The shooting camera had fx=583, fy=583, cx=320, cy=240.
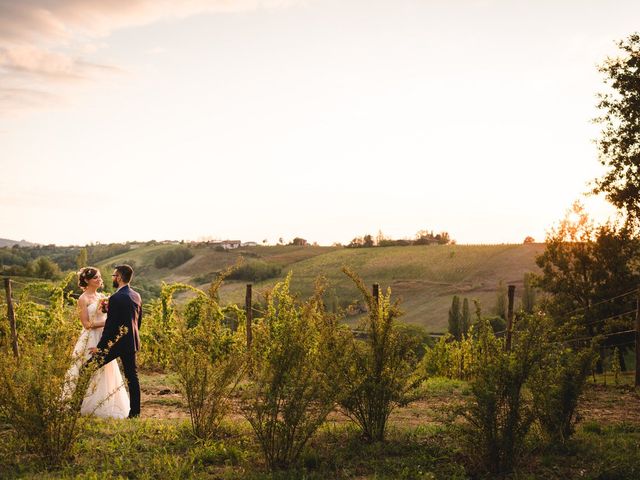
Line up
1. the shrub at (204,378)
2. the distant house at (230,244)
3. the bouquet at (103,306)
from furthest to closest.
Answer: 1. the distant house at (230,244)
2. the bouquet at (103,306)
3. the shrub at (204,378)

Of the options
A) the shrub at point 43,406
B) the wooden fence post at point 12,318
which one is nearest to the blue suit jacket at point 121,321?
the shrub at point 43,406

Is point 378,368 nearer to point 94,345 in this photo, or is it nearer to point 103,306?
point 103,306

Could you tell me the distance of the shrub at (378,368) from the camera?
7211 millimetres

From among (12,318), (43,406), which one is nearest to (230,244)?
(12,318)

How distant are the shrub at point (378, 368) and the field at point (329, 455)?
0.34 metres

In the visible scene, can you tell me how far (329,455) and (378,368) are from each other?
1229mm

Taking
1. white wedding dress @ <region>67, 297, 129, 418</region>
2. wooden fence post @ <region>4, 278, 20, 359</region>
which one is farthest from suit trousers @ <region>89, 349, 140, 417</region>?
wooden fence post @ <region>4, 278, 20, 359</region>

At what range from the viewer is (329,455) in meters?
6.70

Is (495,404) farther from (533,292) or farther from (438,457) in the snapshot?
(533,292)

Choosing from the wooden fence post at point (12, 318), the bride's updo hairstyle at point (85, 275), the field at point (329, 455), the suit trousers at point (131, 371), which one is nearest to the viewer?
the field at point (329, 455)

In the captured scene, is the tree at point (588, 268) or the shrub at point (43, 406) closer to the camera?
the shrub at point (43, 406)

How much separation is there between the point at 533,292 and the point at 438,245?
3449cm

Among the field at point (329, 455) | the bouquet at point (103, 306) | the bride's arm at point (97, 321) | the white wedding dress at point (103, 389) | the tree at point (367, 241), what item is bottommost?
the field at point (329, 455)

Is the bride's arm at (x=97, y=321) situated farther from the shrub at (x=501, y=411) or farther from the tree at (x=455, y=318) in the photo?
the tree at (x=455, y=318)
